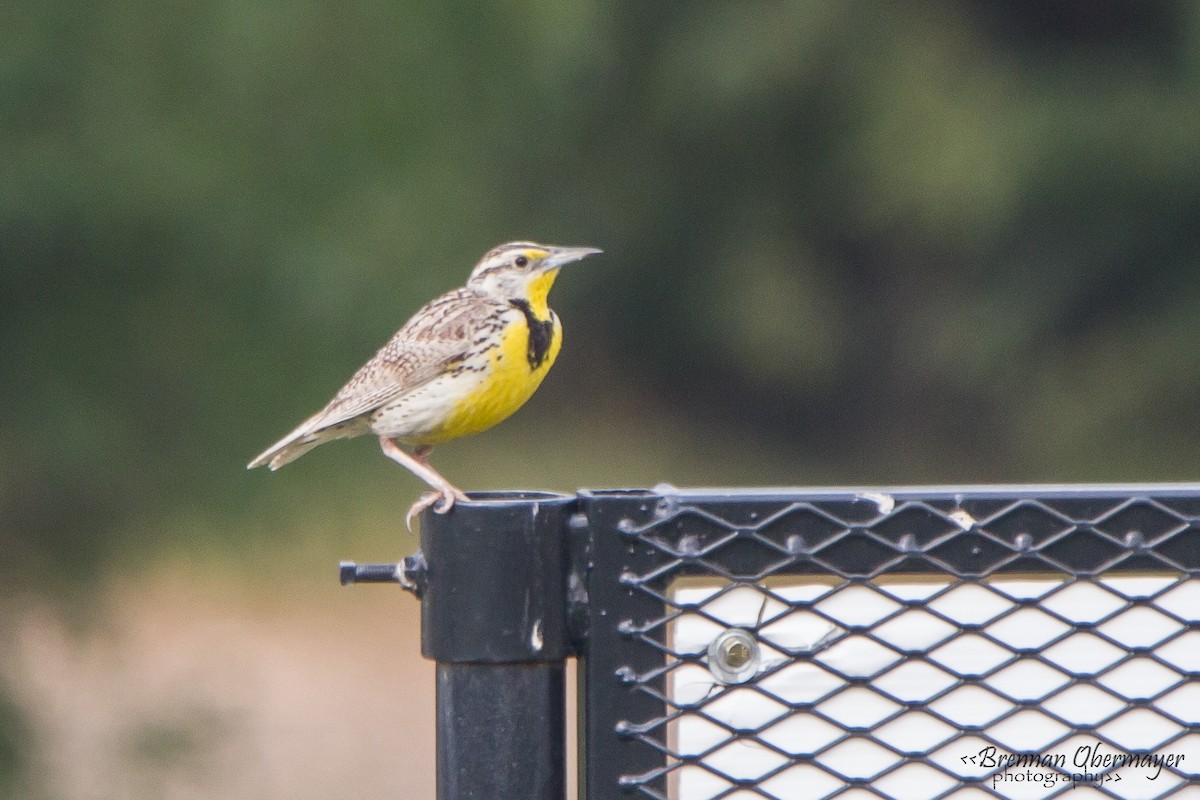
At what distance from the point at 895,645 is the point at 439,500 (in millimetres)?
889

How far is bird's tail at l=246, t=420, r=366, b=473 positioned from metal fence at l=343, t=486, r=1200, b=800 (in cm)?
253

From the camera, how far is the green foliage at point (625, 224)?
5762 mm

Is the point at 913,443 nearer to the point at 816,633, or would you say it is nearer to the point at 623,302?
the point at 623,302

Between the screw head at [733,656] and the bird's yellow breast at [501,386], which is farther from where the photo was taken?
the bird's yellow breast at [501,386]

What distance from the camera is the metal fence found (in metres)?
2.30

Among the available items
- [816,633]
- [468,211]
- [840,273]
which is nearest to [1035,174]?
[840,273]

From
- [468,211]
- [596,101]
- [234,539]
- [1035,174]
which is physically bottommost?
[234,539]

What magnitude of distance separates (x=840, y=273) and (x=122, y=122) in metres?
17.0

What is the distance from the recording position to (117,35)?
5.59 meters

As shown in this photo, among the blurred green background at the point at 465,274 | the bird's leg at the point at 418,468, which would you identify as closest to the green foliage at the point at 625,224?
the blurred green background at the point at 465,274

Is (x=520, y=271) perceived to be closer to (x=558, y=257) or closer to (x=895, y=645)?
(x=558, y=257)

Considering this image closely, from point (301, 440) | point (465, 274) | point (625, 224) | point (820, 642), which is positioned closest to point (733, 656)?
point (820, 642)

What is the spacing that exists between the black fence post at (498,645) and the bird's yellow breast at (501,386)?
2.20m

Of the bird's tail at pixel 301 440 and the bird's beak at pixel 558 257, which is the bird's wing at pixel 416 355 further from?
the bird's beak at pixel 558 257
